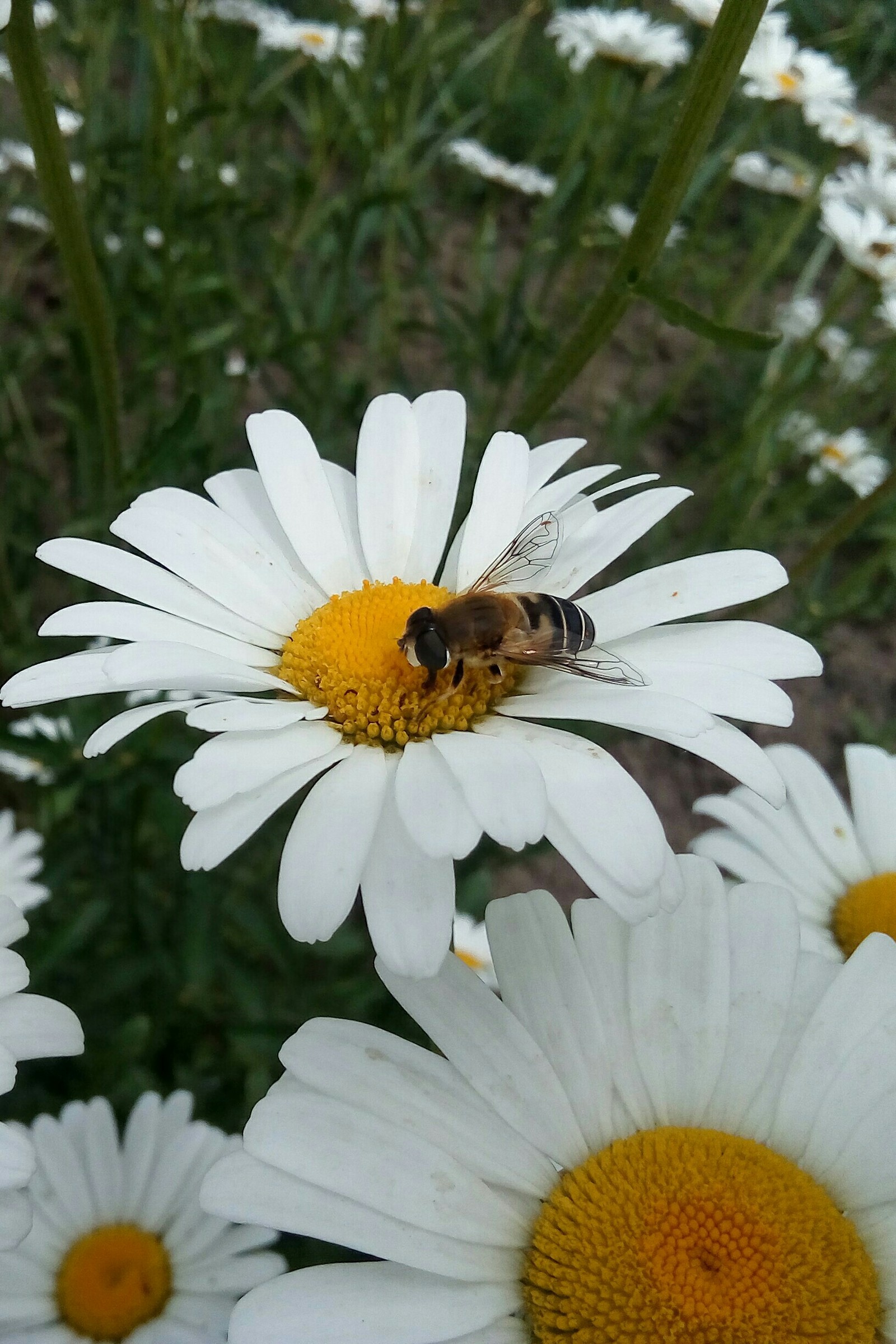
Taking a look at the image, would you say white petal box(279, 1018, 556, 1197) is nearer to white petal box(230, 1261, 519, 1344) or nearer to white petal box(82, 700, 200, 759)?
white petal box(230, 1261, 519, 1344)

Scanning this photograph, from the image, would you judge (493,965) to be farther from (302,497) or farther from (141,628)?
(302,497)

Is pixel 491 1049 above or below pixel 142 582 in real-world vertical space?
below

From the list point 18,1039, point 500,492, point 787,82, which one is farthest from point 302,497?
point 787,82

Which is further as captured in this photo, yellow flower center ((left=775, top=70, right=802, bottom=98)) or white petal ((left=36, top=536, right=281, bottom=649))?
yellow flower center ((left=775, top=70, right=802, bottom=98))

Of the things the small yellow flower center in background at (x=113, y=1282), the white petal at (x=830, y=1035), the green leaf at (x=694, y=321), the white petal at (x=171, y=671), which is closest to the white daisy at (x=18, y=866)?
the small yellow flower center in background at (x=113, y=1282)

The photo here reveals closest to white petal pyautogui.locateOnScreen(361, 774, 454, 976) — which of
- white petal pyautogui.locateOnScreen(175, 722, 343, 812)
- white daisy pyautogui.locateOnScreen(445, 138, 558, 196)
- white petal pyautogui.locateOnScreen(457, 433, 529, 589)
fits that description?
white petal pyautogui.locateOnScreen(175, 722, 343, 812)

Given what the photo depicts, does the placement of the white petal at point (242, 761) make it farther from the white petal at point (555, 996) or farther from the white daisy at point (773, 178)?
the white daisy at point (773, 178)

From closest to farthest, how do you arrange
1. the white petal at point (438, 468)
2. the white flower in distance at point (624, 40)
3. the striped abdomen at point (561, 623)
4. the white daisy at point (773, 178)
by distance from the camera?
the striped abdomen at point (561, 623) → the white petal at point (438, 468) → the white flower in distance at point (624, 40) → the white daisy at point (773, 178)
